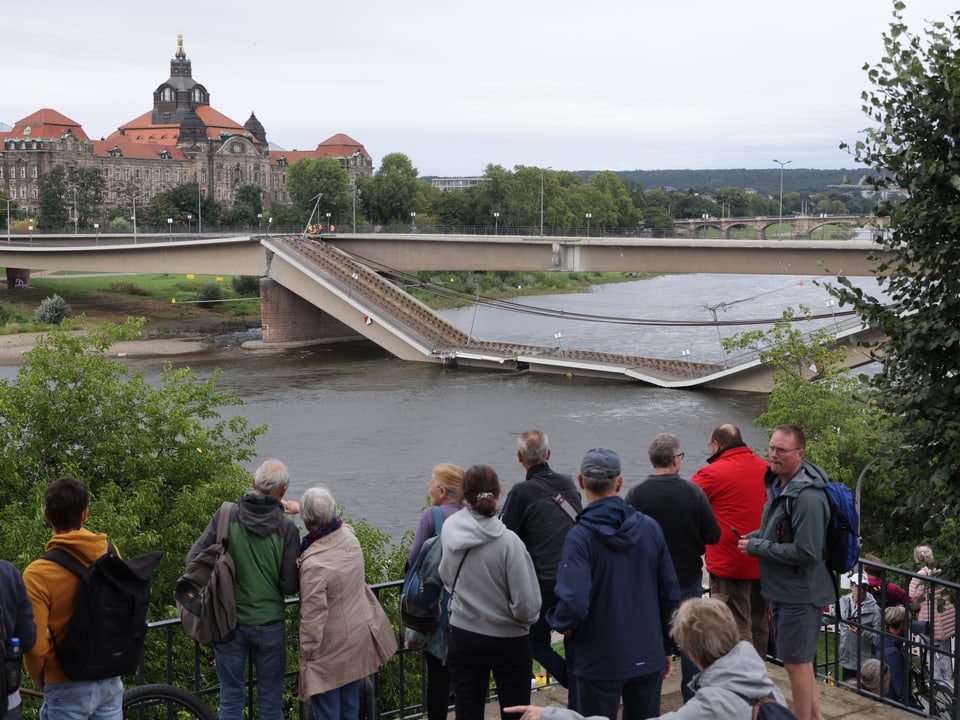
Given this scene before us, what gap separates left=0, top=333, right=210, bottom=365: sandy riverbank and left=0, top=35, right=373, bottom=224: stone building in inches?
2282

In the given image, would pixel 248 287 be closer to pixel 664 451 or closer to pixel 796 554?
pixel 664 451

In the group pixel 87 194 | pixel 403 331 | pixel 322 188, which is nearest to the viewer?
pixel 403 331

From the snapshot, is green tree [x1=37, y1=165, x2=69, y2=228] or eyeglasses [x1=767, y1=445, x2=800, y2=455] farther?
green tree [x1=37, y1=165, x2=69, y2=228]

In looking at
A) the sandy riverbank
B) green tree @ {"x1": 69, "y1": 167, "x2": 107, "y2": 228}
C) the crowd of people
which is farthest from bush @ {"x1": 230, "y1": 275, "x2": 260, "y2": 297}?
the crowd of people

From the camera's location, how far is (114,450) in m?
15.5

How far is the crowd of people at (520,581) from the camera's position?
4.91m

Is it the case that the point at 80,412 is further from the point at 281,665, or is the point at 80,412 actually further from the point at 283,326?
the point at 283,326

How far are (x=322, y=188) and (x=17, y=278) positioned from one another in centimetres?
2820

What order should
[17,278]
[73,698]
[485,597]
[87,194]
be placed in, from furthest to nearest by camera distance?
[87,194]
[17,278]
[485,597]
[73,698]

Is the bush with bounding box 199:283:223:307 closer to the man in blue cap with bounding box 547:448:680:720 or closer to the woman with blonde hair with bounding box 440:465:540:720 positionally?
the woman with blonde hair with bounding box 440:465:540:720

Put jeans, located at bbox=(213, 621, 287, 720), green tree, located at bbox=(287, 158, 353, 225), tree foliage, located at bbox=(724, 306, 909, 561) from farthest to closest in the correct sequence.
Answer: green tree, located at bbox=(287, 158, 353, 225)
tree foliage, located at bbox=(724, 306, 909, 561)
jeans, located at bbox=(213, 621, 287, 720)

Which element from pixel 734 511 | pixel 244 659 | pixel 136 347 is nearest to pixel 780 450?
pixel 734 511

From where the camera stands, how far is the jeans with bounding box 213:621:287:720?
564cm

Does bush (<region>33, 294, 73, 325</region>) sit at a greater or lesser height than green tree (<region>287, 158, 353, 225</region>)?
lesser
